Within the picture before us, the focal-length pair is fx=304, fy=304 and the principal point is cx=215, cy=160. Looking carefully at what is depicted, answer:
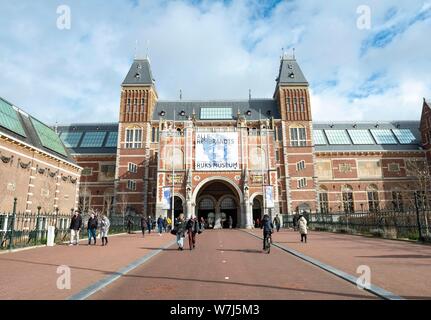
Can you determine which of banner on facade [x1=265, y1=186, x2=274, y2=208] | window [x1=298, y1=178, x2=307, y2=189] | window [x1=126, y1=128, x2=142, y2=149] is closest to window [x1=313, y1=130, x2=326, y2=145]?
window [x1=298, y1=178, x2=307, y2=189]

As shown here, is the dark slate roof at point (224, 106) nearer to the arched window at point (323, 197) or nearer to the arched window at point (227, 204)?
the arched window at point (323, 197)

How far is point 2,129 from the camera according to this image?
2259 centimetres

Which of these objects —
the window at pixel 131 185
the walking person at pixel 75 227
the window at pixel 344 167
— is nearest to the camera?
the walking person at pixel 75 227

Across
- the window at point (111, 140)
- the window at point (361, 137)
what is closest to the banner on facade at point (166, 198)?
the window at point (111, 140)

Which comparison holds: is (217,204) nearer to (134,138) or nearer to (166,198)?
(166,198)

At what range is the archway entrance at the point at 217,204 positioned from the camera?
44.6 meters

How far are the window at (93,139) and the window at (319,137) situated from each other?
37736 mm

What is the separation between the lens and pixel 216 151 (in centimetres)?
4041

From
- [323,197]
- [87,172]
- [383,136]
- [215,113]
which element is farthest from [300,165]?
[87,172]

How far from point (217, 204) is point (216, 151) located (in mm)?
8804

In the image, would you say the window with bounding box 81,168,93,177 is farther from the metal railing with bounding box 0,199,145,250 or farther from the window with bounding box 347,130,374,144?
the window with bounding box 347,130,374,144

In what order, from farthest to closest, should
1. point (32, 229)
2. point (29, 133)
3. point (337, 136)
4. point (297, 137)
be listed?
point (337, 136) < point (297, 137) < point (29, 133) < point (32, 229)

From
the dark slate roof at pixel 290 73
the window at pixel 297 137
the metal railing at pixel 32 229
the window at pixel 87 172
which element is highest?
the dark slate roof at pixel 290 73
